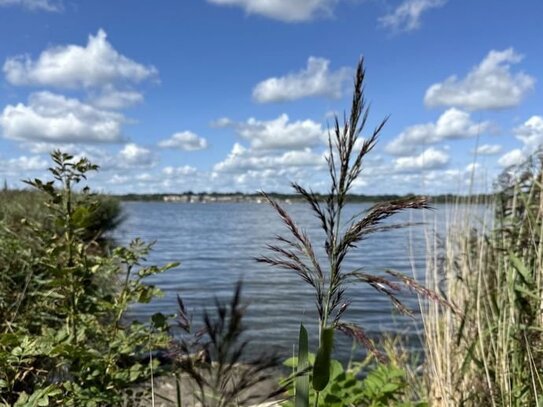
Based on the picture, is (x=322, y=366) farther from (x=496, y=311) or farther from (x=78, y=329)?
(x=496, y=311)

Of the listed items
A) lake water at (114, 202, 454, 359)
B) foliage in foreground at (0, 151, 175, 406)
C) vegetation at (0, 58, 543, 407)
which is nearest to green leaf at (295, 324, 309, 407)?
vegetation at (0, 58, 543, 407)

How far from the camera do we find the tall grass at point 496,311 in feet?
10.2

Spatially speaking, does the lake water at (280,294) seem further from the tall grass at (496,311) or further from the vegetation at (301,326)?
the vegetation at (301,326)

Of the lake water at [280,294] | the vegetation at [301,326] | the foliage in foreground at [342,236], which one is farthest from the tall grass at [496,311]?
the foliage in foreground at [342,236]

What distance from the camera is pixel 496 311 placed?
3.82m

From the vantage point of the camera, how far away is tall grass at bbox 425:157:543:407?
122 inches

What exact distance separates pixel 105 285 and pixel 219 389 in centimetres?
620

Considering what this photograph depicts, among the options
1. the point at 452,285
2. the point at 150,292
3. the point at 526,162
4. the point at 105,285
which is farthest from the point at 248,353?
the point at 150,292

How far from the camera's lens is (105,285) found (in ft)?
23.1

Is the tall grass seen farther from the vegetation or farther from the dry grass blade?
the dry grass blade

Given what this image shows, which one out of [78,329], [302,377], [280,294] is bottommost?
[280,294]

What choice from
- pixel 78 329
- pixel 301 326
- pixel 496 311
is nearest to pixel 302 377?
pixel 301 326

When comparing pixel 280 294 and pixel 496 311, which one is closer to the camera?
pixel 496 311

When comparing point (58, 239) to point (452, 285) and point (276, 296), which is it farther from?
point (276, 296)
